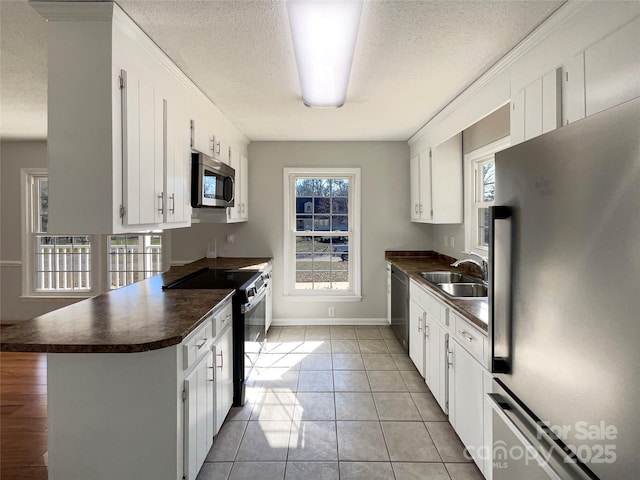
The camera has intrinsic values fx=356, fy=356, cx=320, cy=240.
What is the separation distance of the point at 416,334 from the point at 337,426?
44.5 inches

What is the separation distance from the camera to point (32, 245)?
4832mm

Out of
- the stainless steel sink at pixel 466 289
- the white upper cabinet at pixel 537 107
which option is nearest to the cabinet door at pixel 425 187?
the stainless steel sink at pixel 466 289

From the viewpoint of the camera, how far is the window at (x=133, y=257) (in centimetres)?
479

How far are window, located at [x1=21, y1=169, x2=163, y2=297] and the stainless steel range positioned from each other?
2005 mm

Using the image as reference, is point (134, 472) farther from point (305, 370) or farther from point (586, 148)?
point (586, 148)

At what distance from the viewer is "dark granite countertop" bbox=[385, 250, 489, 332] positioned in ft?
6.25

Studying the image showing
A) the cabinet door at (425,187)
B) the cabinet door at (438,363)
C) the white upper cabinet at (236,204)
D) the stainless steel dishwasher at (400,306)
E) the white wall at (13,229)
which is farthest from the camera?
the white wall at (13,229)

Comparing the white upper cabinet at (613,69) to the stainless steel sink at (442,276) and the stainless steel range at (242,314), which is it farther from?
the stainless steel range at (242,314)

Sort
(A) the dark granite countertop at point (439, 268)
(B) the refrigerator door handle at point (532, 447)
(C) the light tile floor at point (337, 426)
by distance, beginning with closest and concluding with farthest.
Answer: (B) the refrigerator door handle at point (532, 447), (A) the dark granite countertop at point (439, 268), (C) the light tile floor at point (337, 426)

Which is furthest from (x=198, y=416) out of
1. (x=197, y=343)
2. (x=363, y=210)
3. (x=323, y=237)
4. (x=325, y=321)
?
(x=363, y=210)

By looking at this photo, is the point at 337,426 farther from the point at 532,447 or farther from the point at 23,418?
the point at 23,418

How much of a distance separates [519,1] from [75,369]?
2577mm

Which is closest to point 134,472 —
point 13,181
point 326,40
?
point 326,40

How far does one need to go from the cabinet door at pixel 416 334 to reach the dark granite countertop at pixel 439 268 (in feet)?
0.90
